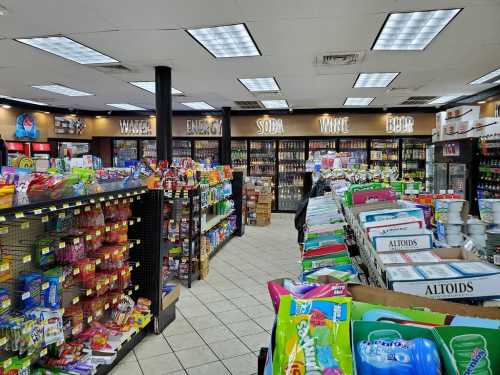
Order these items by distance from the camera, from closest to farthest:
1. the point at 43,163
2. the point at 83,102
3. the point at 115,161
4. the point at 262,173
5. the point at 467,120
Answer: the point at 43,163 → the point at 467,120 → the point at 83,102 → the point at 262,173 → the point at 115,161

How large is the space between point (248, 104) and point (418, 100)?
451 cm

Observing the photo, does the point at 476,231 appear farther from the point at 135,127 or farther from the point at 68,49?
the point at 135,127

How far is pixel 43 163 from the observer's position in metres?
4.21

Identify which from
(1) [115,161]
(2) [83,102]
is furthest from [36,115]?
(1) [115,161]

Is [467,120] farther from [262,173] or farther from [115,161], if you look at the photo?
[115,161]

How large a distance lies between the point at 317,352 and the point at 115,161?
43.7 feet

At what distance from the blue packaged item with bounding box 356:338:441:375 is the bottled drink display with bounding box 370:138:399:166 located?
11.3 metres

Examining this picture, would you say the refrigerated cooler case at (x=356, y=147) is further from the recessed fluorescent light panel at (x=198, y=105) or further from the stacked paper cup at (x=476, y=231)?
the stacked paper cup at (x=476, y=231)

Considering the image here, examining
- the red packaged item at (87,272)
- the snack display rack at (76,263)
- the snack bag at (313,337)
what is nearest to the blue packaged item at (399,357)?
the snack bag at (313,337)

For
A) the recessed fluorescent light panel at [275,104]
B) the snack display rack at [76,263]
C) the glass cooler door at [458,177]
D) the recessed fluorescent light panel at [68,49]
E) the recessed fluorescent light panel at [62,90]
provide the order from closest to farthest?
the snack display rack at [76,263], the recessed fluorescent light panel at [68,49], the glass cooler door at [458,177], the recessed fluorescent light panel at [62,90], the recessed fluorescent light panel at [275,104]

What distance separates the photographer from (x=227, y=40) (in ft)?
15.6

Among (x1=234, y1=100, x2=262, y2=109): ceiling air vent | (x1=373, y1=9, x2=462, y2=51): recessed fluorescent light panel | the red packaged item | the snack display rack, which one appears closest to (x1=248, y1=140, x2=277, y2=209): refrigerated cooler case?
(x1=234, y1=100, x2=262, y2=109): ceiling air vent

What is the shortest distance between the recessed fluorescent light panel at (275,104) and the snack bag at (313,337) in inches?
370

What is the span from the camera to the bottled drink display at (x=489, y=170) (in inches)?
217
